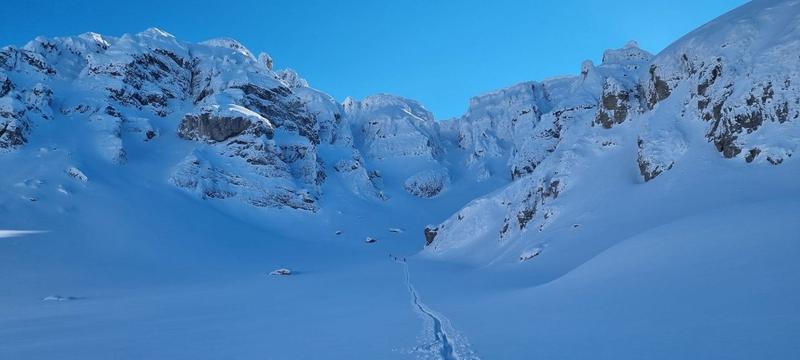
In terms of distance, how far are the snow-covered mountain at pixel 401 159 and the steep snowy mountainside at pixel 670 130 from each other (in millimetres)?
150

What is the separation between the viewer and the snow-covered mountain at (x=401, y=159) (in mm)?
25188

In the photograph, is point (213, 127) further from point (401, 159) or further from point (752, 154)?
point (752, 154)

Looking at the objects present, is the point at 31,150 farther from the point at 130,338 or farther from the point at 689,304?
the point at 689,304

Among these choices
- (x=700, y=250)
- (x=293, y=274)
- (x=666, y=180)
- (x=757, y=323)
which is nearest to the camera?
(x=757, y=323)

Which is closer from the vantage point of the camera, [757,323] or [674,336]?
[757,323]

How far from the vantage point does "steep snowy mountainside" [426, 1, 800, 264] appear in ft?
83.3

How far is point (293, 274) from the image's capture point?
46.0 meters

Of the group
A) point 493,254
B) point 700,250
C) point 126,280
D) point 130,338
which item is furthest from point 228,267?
point 700,250

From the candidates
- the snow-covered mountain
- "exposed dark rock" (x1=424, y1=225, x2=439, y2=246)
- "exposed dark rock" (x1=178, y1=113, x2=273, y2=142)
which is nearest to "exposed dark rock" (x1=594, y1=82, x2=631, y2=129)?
the snow-covered mountain

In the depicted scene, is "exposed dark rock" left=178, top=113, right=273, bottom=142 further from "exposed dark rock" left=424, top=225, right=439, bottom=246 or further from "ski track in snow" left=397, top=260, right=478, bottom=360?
"ski track in snow" left=397, top=260, right=478, bottom=360

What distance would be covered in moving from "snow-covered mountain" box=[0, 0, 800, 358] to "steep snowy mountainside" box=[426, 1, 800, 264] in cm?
15

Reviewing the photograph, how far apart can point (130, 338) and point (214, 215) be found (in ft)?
191

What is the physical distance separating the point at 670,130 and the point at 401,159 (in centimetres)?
10585

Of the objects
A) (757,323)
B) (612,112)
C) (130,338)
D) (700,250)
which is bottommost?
(757,323)
